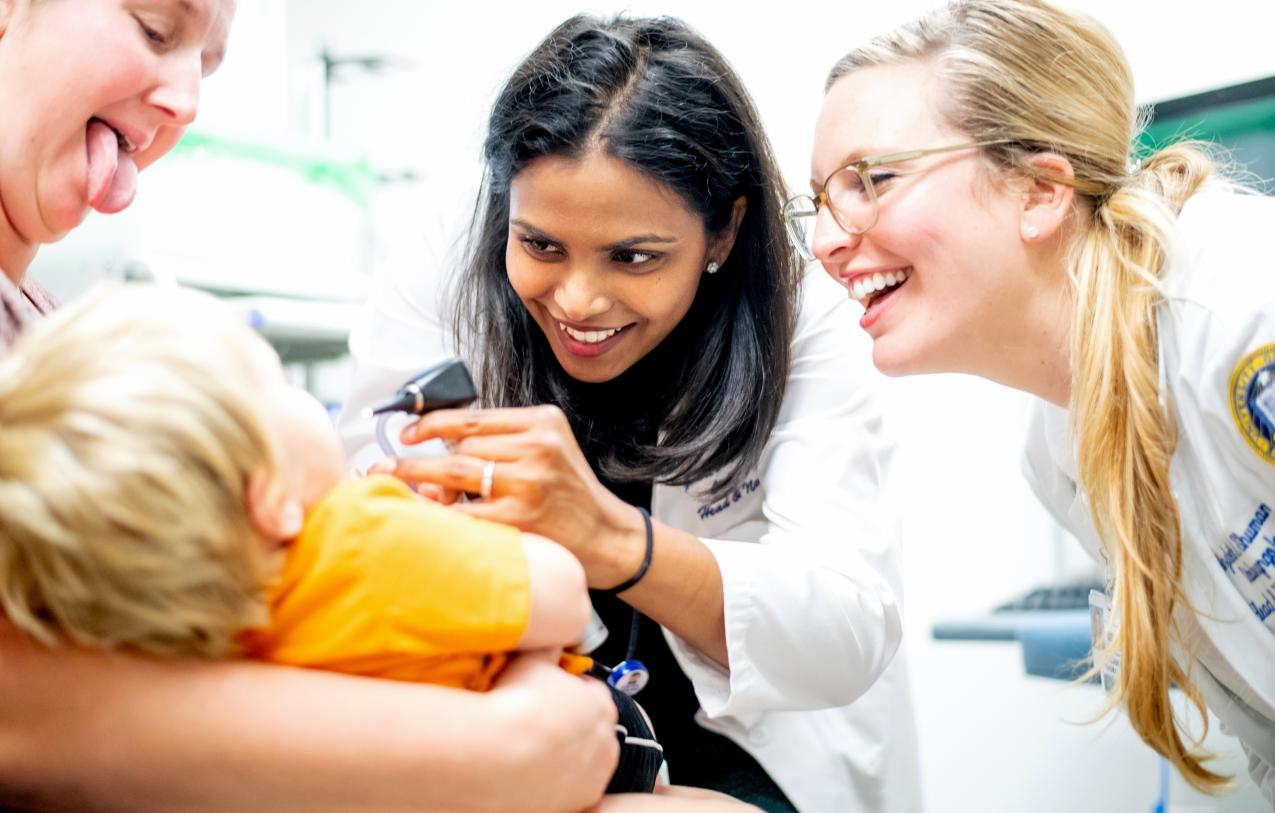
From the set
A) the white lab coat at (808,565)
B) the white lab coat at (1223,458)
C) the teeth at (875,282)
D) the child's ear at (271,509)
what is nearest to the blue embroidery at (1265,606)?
the white lab coat at (1223,458)

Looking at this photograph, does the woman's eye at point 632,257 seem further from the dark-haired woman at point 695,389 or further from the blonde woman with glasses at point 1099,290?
the blonde woman with glasses at point 1099,290

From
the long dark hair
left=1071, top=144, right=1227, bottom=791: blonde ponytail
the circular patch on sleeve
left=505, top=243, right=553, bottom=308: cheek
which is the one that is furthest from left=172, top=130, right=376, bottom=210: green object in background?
the circular patch on sleeve

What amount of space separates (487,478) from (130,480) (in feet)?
1.33

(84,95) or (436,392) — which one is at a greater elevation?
(84,95)

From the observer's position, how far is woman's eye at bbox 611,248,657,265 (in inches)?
58.2

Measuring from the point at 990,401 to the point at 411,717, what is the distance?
1.97 m

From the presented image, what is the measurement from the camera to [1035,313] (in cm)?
143

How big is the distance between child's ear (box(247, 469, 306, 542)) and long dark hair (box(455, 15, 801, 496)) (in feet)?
2.38

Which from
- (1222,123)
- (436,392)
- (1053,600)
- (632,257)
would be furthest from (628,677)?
(1222,123)

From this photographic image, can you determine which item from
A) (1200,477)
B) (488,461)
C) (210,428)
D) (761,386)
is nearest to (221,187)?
(761,386)

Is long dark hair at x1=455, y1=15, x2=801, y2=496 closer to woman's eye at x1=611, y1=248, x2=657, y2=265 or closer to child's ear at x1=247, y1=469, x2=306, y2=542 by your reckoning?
woman's eye at x1=611, y1=248, x2=657, y2=265

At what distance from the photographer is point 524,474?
3.68 feet

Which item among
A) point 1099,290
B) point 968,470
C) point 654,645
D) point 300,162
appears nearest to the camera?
point 1099,290

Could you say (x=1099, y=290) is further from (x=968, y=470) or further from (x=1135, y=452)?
(x=968, y=470)
